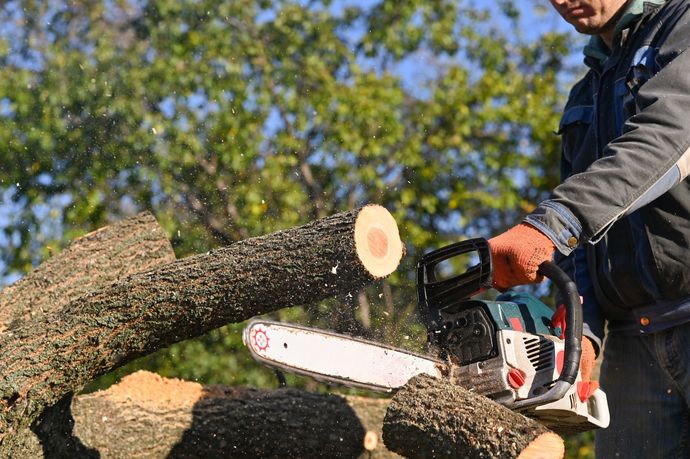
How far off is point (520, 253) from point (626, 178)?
0.28 metres

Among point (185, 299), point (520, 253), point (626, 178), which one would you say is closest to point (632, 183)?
point (626, 178)

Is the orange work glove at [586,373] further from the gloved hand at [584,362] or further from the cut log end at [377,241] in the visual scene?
the cut log end at [377,241]

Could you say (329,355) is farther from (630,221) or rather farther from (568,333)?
(630,221)

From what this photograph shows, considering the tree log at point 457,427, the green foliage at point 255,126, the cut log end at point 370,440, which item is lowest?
the cut log end at point 370,440

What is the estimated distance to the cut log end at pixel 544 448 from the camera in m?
2.14

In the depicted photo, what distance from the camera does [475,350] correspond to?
2242mm

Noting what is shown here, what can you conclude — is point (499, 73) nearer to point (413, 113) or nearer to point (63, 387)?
point (413, 113)

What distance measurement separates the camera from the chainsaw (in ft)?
6.98

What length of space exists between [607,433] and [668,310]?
45 cm

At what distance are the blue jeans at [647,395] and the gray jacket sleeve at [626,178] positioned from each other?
0.43 metres

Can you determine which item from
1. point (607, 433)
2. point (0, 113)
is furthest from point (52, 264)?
point (0, 113)

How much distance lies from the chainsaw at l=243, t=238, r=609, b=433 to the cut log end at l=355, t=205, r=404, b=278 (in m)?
0.28

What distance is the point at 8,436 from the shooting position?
2854mm

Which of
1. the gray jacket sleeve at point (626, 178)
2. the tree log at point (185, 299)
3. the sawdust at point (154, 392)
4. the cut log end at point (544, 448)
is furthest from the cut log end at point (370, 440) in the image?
the gray jacket sleeve at point (626, 178)
